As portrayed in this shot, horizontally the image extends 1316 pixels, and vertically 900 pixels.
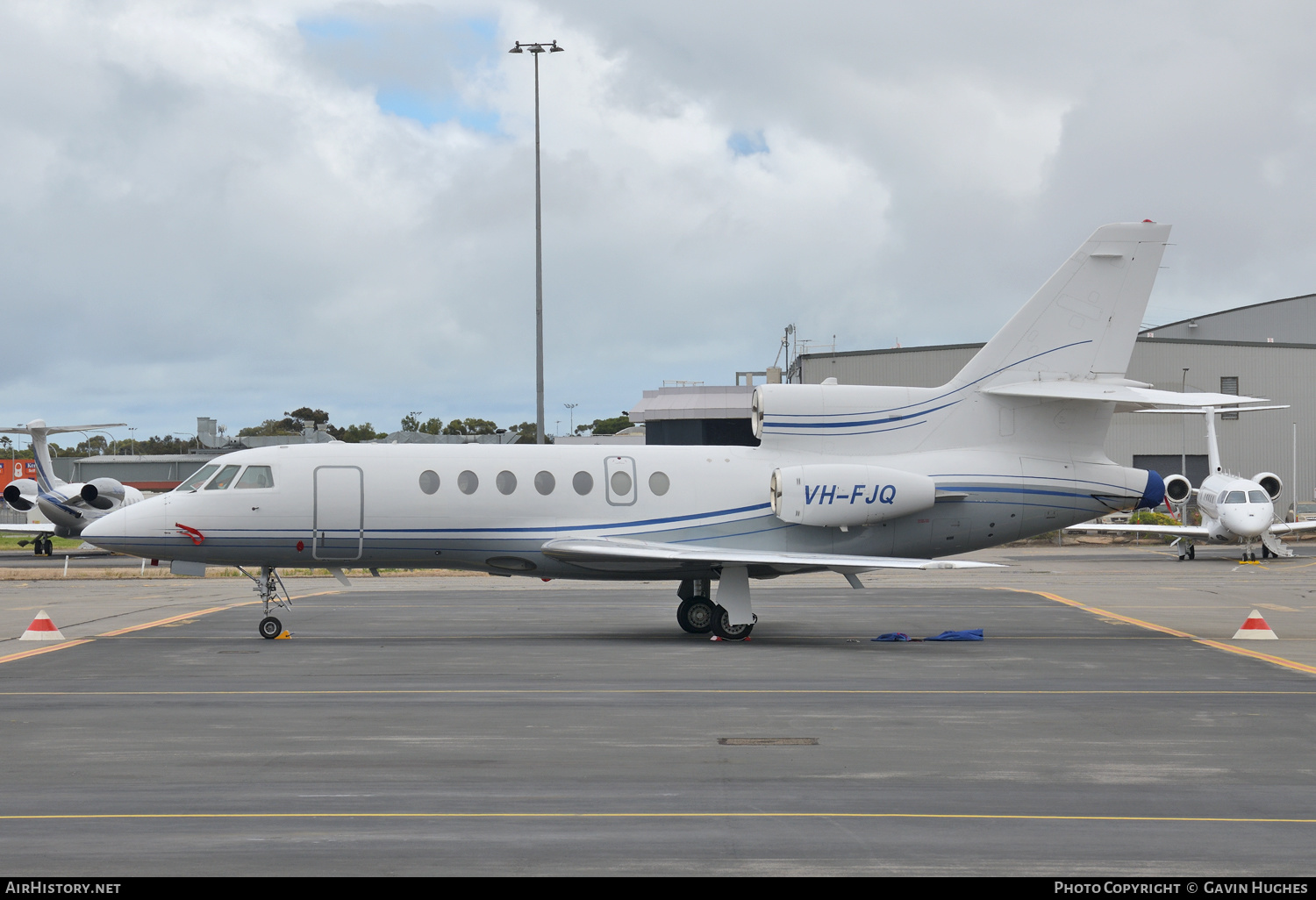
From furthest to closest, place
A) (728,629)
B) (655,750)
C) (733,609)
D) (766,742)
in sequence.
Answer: (728,629)
(733,609)
(766,742)
(655,750)

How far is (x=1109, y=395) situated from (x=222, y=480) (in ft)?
48.6

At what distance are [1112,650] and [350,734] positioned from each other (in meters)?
12.3

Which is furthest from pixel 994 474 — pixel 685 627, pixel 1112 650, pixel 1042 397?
pixel 685 627

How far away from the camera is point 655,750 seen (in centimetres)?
1068

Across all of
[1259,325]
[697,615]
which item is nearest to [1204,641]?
[697,615]

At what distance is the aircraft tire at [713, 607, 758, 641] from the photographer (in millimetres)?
19109

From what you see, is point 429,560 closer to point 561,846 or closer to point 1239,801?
point 561,846

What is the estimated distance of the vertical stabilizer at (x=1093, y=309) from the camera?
785 inches

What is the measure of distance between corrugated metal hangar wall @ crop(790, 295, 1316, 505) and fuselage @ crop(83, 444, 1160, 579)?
45.2 meters

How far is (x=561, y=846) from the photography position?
7473mm

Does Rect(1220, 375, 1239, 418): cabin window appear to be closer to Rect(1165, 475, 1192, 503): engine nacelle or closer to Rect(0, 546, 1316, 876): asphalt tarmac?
Rect(1165, 475, 1192, 503): engine nacelle

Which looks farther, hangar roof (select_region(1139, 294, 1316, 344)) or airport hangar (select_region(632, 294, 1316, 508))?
hangar roof (select_region(1139, 294, 1316, 344))

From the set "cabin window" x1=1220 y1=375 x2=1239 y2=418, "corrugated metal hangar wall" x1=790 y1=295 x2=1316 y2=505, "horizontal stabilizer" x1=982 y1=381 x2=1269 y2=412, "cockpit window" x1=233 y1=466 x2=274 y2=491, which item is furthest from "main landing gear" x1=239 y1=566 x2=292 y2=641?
"cabin window" x1=1220 y1=375 x2=1239 y2=418

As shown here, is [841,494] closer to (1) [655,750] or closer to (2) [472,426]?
(1) [655,750]
